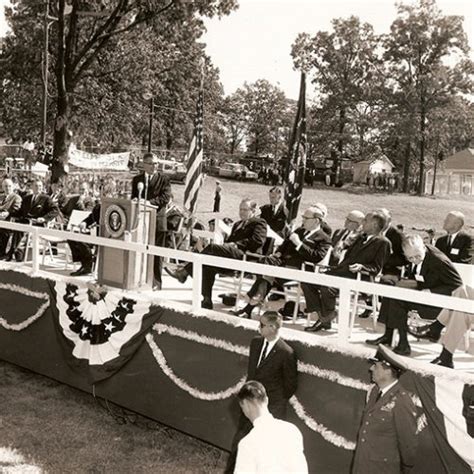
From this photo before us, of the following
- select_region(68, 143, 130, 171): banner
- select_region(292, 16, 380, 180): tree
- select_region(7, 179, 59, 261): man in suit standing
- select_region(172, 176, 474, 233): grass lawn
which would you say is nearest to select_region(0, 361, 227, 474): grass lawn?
select_region(7, 179, 59, 261): man in suit standing

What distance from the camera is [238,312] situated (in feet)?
23.7

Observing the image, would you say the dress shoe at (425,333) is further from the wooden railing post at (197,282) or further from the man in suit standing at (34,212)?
the man in suit standing at (34,212)

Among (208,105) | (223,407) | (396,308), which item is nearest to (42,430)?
(223,407)

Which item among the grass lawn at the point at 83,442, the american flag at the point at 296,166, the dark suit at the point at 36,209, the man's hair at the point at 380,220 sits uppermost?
the american flag at the point at 296,166

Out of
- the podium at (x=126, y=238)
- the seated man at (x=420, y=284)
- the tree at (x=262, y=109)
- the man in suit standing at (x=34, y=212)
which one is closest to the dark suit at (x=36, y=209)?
the man in suit standing at (x=34, y=212)

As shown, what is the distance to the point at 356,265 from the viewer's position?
6.57 meters

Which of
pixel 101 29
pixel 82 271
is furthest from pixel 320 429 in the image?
pixel 101 29

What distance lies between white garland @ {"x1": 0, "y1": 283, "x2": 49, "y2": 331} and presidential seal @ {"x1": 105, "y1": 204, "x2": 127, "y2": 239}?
131 cm

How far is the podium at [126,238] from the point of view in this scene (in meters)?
7.79

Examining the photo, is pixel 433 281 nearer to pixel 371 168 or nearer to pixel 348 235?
pixel 348 235

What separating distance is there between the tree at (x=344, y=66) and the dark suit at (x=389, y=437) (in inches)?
1214

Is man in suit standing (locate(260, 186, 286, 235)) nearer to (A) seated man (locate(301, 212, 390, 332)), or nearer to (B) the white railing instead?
(A) seated man (locate(301, 212, 390, 332))

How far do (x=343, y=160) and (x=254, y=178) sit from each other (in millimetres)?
5836

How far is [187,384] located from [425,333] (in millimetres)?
2374
